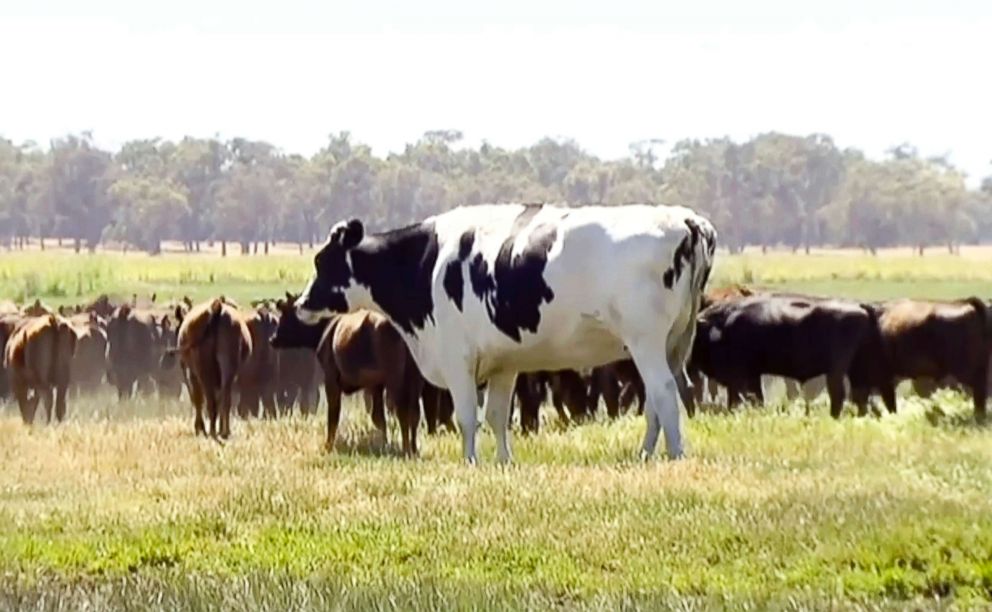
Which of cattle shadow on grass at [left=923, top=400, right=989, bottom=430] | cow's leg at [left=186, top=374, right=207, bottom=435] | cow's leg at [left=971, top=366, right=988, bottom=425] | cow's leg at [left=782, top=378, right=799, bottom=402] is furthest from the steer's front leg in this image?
cow's leg at [left=782, top=378, right=799, bottom=402]

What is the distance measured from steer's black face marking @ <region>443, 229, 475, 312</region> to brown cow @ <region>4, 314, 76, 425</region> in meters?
9.09

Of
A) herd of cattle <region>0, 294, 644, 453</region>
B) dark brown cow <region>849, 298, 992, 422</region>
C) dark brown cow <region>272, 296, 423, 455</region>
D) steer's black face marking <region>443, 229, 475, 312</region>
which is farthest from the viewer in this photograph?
dark brown cow <region>849, 298, 992, 422</region>

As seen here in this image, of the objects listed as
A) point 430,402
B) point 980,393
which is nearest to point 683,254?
point 430,402

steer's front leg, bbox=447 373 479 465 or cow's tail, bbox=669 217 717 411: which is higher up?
cow's tail, bbox=669 217 717 411

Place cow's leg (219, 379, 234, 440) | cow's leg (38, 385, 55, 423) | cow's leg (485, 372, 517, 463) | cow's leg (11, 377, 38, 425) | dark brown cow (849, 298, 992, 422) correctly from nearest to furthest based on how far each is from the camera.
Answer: cow's leg (485, 372, 517, 463) < cow's leg (219, 379, 234, 440) < dark brown cow (849, 298, 992, 422) < cow's leg (11, 377, 38, 425) < cow's leg (38, 385, 55, 423)

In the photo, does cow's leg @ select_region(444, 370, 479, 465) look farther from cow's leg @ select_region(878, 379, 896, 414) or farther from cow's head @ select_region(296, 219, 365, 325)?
cow's leg @ select_region(878, 379, 896, 414)

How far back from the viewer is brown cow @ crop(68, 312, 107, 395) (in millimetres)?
28312

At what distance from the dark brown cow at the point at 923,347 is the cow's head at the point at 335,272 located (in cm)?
695

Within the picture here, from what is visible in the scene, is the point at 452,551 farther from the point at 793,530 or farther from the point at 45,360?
Answer: the point at 45,360

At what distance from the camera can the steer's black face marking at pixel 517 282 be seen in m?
15.8

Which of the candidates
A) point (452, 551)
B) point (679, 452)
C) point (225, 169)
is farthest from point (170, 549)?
point (225, 169)

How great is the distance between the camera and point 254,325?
26016mm

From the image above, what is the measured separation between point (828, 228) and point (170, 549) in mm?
91727

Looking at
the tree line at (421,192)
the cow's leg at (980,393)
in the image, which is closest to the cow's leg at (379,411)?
the cow's leg at (980,393)
